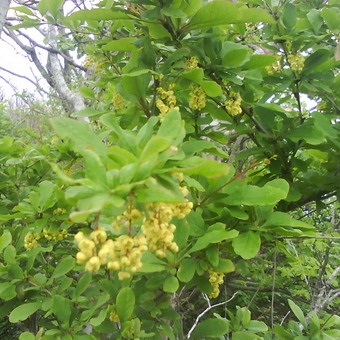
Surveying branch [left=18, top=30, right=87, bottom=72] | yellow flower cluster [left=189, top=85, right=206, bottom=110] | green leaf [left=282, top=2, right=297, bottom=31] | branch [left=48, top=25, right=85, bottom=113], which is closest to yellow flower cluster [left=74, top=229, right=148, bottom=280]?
yellow flower cluster [left=189, top=85, right=206, bottom=110]

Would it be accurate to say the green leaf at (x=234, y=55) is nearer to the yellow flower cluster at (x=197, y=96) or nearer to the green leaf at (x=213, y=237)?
the yellow flower cluster at (x=197, y=96)

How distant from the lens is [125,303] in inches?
45.0

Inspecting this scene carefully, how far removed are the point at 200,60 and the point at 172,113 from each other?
2.23 feet

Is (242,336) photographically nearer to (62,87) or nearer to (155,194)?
(155,194)

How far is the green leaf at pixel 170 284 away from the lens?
1.08 meters

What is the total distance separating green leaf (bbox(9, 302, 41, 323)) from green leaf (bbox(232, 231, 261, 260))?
68 centimetres

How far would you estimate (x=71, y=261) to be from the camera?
1.32 meters

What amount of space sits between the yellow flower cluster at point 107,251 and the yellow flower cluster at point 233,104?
85cm

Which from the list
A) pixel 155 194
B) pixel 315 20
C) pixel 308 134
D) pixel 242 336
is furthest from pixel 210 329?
pixel 315 20

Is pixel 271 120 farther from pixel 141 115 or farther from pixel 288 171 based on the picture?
→ pixel 141 115

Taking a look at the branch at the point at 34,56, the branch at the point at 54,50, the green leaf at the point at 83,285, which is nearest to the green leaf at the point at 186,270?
the green leaf at the point at 83,285

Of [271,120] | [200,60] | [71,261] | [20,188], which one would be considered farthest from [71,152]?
[271,120]

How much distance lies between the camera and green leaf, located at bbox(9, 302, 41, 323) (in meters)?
1.25

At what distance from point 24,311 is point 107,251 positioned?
866 mm
